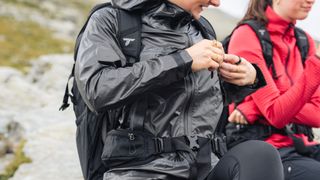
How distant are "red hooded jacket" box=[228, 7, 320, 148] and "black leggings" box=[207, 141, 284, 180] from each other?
3.75ft

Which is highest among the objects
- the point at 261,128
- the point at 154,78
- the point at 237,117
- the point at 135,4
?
the point at 135,4

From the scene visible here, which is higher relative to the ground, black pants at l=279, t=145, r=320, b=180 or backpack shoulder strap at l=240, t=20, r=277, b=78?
backpack shoulder strap at l=240, t=20, r=277, b=78

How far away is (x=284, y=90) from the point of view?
506cm

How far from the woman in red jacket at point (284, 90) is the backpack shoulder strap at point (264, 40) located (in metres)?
0.03

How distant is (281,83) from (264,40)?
40 cm

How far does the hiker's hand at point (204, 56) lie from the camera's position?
354 cm

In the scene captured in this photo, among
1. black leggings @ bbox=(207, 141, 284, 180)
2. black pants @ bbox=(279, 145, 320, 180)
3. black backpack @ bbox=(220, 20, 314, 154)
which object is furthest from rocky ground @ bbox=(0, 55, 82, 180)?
black leggings @ bbox=(207, 141, 284, 180)

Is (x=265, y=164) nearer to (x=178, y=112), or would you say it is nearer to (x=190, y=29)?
(x=178, y=112)

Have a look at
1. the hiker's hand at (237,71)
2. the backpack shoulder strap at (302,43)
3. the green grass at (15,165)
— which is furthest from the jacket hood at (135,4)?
the green grass at (15,165)

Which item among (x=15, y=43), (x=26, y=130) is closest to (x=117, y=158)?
(x=26, y=130)

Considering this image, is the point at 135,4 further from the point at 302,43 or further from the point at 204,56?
the point at 302,43

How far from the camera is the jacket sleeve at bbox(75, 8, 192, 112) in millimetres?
3441

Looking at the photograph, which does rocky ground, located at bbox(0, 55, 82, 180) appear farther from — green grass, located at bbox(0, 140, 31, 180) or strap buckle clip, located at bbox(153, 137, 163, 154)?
strap buckle clip, located at bbox(153, 137, 163, 154)

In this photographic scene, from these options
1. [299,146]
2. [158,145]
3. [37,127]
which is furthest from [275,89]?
[37,127]
